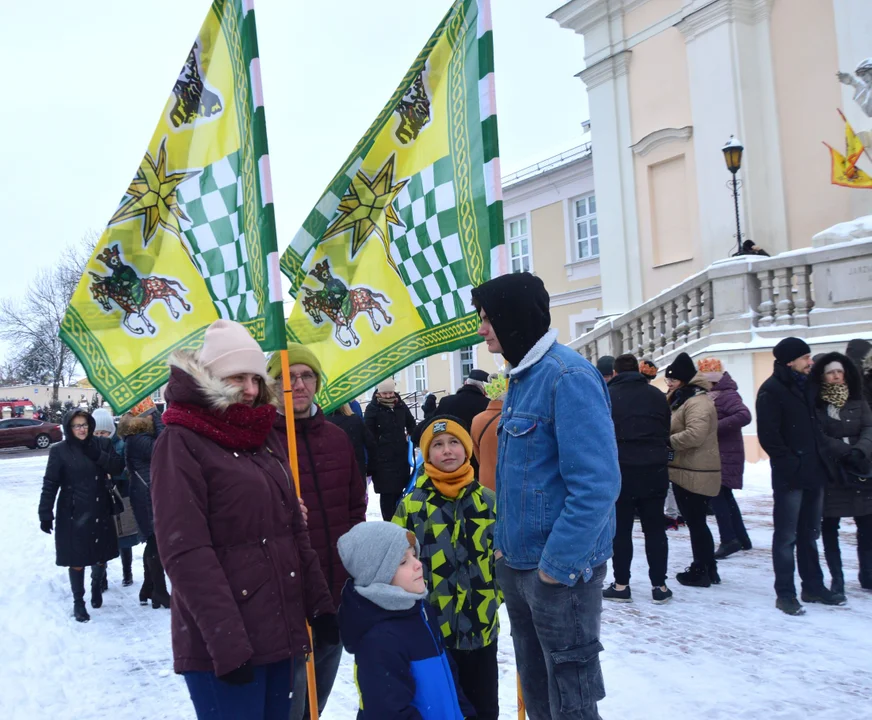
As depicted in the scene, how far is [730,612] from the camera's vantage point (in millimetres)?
5898

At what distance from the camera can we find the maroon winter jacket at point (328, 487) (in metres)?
3.55

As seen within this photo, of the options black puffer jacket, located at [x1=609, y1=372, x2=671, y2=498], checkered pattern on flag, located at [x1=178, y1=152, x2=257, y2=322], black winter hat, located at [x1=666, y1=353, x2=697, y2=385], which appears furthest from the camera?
black winter hat, located at [x1=666, y1=353, x2=697, y2=385]

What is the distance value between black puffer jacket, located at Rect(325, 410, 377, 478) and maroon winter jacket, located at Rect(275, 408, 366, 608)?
3522 mm

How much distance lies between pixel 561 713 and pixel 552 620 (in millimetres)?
323

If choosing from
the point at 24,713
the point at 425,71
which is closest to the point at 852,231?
the point at 425,71

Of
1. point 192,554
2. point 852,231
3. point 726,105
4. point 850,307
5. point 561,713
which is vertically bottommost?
point 561,713

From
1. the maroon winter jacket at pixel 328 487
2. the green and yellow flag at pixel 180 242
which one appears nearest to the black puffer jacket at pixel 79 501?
the green and yellow flag at pixel 180 242

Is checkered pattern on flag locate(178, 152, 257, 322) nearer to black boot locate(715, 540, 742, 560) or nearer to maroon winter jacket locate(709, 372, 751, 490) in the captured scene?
maroon winter jacket locate(709, 372, 751, 490)

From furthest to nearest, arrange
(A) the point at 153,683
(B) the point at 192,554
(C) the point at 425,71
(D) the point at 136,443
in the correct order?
(D) the point at 136,443 → (A) the point at 153,683 → (C) the point at 425,71 → (B) the point at 192,554

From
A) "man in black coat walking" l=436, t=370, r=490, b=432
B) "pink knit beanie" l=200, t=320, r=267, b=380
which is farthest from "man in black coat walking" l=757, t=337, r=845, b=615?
"pink knit beanie" l=200, t=320, r=267, b=380

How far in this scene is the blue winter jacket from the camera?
2.63 metres

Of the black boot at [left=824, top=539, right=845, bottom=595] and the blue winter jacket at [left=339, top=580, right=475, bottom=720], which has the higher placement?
the blue winter jacket at [left=339, top=580, right=475, bottom=720]

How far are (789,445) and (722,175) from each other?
455 inches

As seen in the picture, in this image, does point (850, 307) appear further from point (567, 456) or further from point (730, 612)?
point (567, 456)
